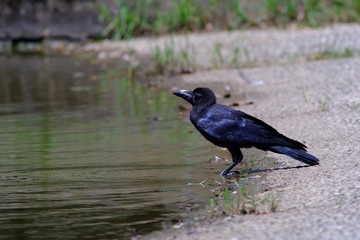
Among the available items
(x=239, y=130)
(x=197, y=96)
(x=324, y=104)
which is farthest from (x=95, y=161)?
(x=324, y=104)

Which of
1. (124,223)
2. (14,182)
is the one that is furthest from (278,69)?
(124,223)

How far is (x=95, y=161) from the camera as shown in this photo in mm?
7652

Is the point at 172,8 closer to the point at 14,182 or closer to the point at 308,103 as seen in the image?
the point at 308,103

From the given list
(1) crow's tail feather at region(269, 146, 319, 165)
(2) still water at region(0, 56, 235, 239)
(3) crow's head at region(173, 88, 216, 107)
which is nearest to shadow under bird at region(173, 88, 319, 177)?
(1) crow's tail feather at region(269, 146, 319, 165)

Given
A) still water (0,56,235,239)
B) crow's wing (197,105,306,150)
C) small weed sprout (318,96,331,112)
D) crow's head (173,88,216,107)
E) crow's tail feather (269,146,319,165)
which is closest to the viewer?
still water (0,56,235,239)

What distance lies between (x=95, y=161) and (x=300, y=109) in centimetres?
263

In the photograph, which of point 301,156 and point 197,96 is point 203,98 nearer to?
point 197,96

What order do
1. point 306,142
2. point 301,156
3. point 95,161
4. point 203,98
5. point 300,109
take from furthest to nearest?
point 300,109 → point 306,142 → point 95,161 → point 203,98 → point 301,156

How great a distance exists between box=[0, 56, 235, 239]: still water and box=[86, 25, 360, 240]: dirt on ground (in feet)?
1.80

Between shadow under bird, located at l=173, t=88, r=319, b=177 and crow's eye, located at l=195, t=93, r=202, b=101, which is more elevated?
crow's eye, located at l=195, t=93, r=202, b=101

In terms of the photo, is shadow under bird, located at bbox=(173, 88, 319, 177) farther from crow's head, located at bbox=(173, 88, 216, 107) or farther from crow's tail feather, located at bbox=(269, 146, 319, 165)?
crow's head, located at bbox=(173, 88, 216, 107)

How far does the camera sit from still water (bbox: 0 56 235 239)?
18.9 feet

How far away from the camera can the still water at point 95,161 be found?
18.9ft

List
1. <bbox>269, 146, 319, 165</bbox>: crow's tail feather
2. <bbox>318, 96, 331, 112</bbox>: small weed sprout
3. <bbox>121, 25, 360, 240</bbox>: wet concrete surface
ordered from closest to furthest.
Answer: <bbox>121, 25, 360, 240</bbox>: wet concrete surface, <bbox>269, 146, 319, 165</bbox>: crow's tail feather, <bbox>318, 96, 331, 112</bbox>: small weed sprout
